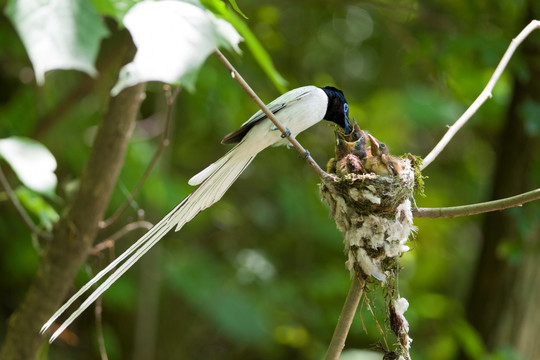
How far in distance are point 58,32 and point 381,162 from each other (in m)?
2.18

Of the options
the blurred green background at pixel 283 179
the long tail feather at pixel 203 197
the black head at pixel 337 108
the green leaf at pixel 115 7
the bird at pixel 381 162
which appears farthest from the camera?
the blurred green background at pixel 283 179

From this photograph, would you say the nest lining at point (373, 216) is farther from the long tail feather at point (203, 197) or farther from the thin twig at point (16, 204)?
the thin twig at point (16, 204)

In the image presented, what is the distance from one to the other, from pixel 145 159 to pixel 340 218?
8.44 ft

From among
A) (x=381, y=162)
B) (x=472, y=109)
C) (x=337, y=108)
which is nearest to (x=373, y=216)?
(x=381, y=162)

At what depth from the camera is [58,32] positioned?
3.29 ft

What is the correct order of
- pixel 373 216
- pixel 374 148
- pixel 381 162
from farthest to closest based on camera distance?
1. pixel 374 148
2. pixel 381 162
3. pixel 373 216

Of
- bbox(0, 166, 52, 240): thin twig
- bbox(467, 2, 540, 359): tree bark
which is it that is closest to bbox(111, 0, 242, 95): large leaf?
bbox(0, 166, 52, 240): thin twig

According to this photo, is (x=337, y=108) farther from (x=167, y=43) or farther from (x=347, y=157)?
(x=167, y=43)

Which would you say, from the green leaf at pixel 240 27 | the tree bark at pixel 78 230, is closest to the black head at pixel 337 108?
the green leaf at pixel 240 27

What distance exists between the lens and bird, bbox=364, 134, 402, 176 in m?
2.88

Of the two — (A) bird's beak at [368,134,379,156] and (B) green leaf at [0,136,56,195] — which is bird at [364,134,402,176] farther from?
(B) green leaf at [0,136,56,195]

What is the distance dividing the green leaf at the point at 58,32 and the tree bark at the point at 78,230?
65.4 inches

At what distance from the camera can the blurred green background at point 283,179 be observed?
4.94 m

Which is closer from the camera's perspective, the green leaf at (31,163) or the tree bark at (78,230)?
the green leaf at (31,163)
